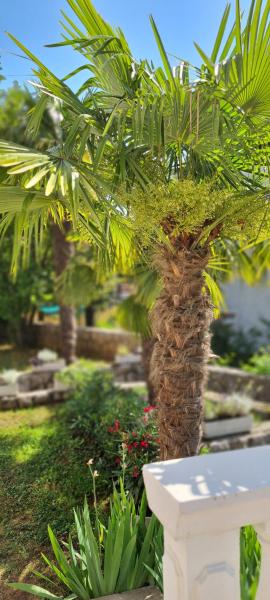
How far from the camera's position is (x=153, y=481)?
1.65 m

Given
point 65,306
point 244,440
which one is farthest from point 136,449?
point 65,306

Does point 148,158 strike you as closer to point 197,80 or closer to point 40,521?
point 197,80

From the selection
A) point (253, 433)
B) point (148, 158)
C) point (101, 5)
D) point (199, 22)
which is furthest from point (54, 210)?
point (253, 433)

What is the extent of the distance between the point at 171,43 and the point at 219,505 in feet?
12.0

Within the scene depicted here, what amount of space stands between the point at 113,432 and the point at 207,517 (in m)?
2.98

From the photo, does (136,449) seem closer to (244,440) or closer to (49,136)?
(244,440)

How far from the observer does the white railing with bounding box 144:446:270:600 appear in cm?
155

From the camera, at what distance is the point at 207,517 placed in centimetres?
155

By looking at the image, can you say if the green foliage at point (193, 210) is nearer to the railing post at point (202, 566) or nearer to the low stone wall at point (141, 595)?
the railing post at point (202, 566)

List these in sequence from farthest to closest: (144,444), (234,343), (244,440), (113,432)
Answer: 1. (234,343)
2. (244,440)
3. (113,432)
4. (144,444)

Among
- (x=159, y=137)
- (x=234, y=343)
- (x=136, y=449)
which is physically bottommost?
(x=136, y=449)

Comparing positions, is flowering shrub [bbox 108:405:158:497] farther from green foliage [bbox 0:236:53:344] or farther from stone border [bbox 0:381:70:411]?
green foliage [bbox 0:236:53:344]

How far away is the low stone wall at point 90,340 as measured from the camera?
13.7 metres

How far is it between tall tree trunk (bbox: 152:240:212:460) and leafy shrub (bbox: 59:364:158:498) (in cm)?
39
